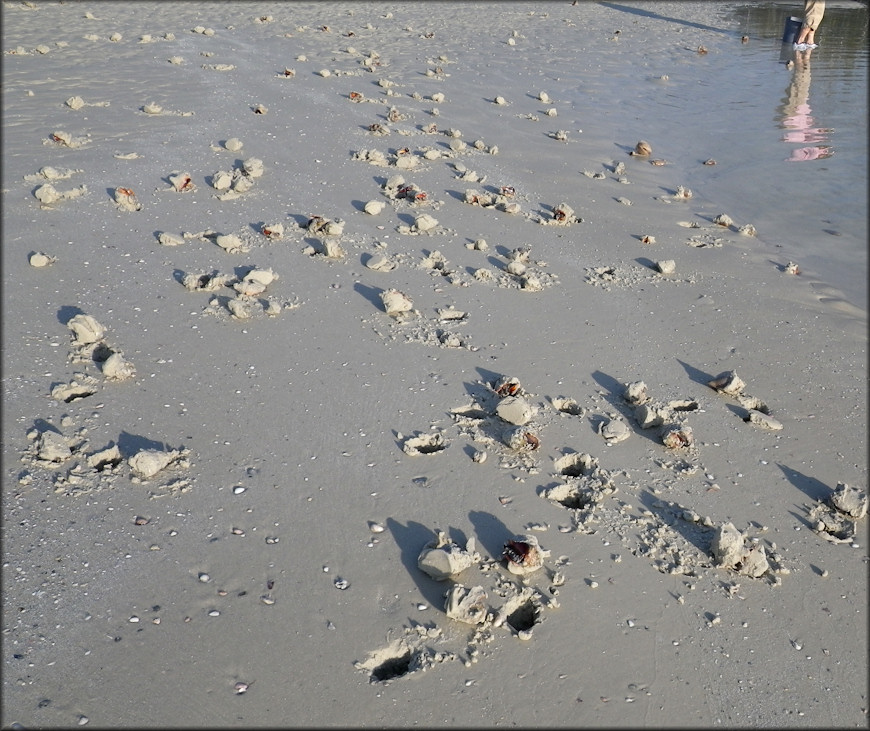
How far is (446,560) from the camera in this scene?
3.11 meters

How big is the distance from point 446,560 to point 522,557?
366 mm

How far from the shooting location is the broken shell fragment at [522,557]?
10.5 feet

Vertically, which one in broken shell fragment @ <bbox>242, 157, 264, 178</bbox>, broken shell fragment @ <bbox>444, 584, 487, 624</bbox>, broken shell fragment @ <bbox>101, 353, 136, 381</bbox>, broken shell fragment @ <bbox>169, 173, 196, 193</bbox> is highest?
broken shell fragment @ <bbox>242, 157, 264, 178</bbox>

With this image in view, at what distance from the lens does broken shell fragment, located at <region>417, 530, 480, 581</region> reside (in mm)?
3109

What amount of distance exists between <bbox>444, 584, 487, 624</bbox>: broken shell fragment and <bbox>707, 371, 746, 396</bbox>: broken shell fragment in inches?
97.7

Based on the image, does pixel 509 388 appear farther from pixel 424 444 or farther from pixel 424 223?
pixel 424 223

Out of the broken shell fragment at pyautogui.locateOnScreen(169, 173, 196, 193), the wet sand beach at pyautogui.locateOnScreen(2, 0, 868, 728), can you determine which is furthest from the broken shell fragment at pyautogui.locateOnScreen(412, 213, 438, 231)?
the broken shell fragment at pyautogui.locateOnScreen(169, 173, 196, 193)

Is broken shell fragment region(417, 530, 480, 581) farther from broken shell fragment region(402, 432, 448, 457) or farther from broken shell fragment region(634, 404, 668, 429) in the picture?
broken shell fragment region(634, 404, 668, 429)

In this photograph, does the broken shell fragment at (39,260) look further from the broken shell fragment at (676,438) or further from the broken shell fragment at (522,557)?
the broken shell fragment at (676,438)

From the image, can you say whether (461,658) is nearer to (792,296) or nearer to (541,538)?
(541,538)

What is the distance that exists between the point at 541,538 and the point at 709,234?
4530mm

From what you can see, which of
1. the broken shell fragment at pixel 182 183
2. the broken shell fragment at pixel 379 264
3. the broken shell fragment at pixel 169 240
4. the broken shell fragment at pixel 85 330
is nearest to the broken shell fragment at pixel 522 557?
the broken shell fragment at pixel 379 264

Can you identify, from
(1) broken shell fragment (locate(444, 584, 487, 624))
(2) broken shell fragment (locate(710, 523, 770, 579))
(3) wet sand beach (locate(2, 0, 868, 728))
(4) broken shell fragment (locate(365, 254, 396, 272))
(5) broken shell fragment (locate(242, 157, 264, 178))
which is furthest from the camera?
(5) broken shell fragment (locate(242, 157, 264, 178))

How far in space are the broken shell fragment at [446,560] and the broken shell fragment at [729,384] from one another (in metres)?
2.31
